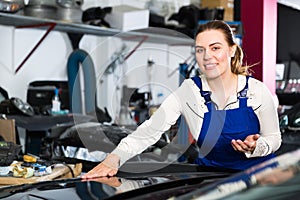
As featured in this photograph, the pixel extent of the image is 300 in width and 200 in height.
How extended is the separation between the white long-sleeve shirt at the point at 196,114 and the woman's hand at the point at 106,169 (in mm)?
173

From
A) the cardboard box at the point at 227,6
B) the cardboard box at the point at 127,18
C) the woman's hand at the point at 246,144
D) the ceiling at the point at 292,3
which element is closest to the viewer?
the woman's hand at the point at 246,144

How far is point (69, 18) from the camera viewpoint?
14.8ft

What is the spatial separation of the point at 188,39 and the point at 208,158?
4017 millimetres

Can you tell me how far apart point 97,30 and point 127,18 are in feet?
1.37

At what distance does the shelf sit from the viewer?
13.7 ft

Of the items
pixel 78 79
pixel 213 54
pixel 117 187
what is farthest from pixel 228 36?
pixel 78 79

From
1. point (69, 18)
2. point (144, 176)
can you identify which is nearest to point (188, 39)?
point (69, 18)

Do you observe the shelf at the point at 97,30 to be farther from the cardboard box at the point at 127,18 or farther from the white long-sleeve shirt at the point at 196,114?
the white long-sleeve shirt at the point at 196,114

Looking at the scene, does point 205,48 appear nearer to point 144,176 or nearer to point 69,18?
point 144,176

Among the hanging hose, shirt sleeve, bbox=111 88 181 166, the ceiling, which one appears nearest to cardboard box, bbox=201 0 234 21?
the ceiling

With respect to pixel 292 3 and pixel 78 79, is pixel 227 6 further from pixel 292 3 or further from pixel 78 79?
pixel 78 79

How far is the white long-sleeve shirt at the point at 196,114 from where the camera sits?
6.78 feet

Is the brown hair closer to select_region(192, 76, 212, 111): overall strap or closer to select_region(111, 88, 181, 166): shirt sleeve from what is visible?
select_region(192, 76, 212, 111): overall strap

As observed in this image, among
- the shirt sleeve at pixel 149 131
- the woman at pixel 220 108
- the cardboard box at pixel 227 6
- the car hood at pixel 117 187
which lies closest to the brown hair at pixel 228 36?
the woman at pixel 220 108
